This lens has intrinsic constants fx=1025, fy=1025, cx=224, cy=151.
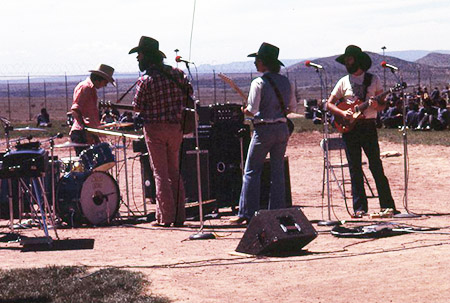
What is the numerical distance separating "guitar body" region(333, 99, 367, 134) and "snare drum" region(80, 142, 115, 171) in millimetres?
2901

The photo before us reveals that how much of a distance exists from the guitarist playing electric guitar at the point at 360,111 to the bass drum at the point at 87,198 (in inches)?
118

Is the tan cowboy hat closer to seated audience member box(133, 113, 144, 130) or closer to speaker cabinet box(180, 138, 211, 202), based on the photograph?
seated audience member box(133, 113, 144, 130)

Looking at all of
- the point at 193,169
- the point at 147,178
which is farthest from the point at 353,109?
the point at 147,178

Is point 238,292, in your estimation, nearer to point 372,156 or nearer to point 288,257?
point 288,257

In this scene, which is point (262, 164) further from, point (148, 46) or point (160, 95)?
point (148, 46)

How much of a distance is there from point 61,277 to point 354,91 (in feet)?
16.3

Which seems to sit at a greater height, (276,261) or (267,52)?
(267,52)

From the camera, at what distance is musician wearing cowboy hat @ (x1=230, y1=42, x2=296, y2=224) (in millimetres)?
11516

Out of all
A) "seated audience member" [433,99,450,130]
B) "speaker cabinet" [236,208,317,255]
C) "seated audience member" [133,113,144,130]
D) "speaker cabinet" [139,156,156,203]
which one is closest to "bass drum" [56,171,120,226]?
"seated audience member" [133,113,144,130]

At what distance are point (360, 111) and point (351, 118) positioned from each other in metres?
0.14

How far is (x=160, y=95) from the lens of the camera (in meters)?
11.8

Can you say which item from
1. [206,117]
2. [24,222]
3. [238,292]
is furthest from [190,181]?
[238,292]

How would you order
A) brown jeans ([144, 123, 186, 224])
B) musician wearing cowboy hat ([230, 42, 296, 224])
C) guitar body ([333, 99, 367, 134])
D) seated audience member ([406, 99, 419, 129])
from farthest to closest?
seated audience member ([406, 99, 419, 129])
guitar body ([333, 99, 367, 134])
brown jeans ([144, 123, 186, 224])
musician wearing cowboy hat ([230, 42, 296, 224])

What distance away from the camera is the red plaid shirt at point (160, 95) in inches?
466
